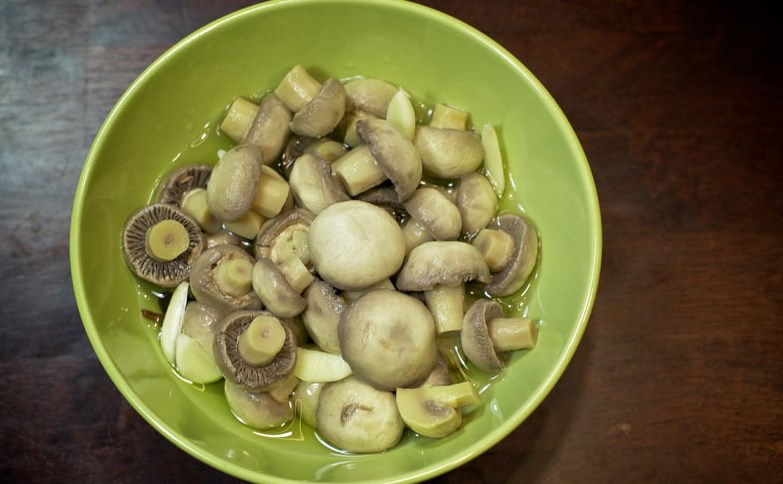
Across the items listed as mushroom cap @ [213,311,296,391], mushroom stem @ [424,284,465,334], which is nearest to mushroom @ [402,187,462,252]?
mushroom stem @ [424,284,465,334]

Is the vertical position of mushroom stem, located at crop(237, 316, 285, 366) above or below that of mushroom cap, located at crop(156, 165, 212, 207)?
below

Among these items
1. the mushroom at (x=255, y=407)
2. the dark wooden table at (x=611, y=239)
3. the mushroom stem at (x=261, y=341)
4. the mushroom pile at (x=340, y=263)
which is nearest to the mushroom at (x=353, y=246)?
the mushroom pile at (x=340, y=263)

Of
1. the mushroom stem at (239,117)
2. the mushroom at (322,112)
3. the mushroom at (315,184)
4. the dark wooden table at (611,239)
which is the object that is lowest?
the dark wooden table at (611,239)

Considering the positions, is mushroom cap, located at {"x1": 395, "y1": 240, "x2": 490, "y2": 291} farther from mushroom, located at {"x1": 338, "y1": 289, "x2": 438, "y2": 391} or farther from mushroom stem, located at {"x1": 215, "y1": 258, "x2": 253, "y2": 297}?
mushroom stem, located at {"x1": 215, "y1": 258, "x2": 253, "y2": 297}

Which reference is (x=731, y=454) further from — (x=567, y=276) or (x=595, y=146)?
(x=595, y=146)

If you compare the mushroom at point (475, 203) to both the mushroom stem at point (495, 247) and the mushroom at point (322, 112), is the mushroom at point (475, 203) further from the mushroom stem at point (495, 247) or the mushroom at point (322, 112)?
the mushroom at point (322, 112)

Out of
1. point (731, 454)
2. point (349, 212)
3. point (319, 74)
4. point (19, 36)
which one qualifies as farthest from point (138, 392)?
point (731, 454)
